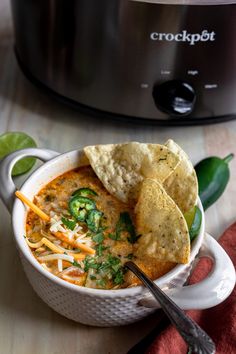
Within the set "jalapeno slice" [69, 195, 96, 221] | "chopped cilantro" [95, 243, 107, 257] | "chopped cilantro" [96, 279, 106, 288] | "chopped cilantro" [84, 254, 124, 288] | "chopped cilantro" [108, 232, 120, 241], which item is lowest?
"chopped cilantro" [96, 279, 106, 288]

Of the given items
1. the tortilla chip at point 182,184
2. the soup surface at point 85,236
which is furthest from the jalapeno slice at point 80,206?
the tortilla chip at point 182,184

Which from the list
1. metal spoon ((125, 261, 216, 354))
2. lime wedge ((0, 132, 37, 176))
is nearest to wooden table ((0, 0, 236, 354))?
lime wedge ((0, 132, 37, 176))

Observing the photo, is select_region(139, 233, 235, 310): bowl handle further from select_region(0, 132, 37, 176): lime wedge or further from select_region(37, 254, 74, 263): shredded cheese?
select_region(0, 132, 37, 176): lime wedge

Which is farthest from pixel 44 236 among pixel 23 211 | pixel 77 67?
pixel 77 67

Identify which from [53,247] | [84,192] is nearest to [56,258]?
[53,247]

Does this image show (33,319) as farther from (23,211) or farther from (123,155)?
(123,155)

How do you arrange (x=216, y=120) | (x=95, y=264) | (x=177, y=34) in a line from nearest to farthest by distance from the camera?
(x=95, y=264) → (x=177, y=34) → (x=216, y=120)
